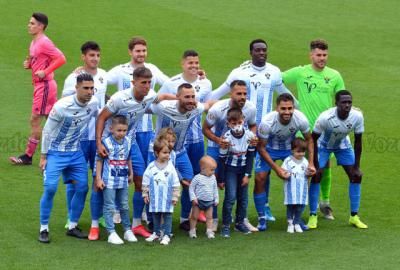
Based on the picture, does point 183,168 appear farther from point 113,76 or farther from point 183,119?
point 113,76

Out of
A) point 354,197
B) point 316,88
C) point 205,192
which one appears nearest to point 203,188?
point 205,192

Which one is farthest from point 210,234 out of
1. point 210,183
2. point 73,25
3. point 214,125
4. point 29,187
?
point 73,25

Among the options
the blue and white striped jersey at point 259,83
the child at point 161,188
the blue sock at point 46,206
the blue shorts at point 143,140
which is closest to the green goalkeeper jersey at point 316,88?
the blue and white striped jersey at point 259,83

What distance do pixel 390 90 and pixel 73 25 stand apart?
895cm

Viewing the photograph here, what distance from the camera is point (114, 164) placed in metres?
11.0

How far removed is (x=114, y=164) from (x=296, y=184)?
2.15 metres

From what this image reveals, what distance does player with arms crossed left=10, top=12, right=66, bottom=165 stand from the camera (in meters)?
14.5

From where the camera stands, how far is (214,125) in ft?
38.2

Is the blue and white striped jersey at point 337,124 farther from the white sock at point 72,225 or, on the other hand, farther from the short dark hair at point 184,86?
the white sock at point 72,225

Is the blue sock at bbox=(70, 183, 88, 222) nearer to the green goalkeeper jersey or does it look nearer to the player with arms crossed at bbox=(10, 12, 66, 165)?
the green goalkeeper jersey

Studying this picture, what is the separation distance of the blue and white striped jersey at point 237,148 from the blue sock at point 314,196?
1041 millimetres

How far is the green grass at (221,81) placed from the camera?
10.5 meters

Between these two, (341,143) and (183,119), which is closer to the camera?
(183,119)

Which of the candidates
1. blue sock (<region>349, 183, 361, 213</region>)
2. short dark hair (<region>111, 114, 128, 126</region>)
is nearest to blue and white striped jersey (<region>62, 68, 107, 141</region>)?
short dark hair (<region>111, 114, 128, 126</region>)
